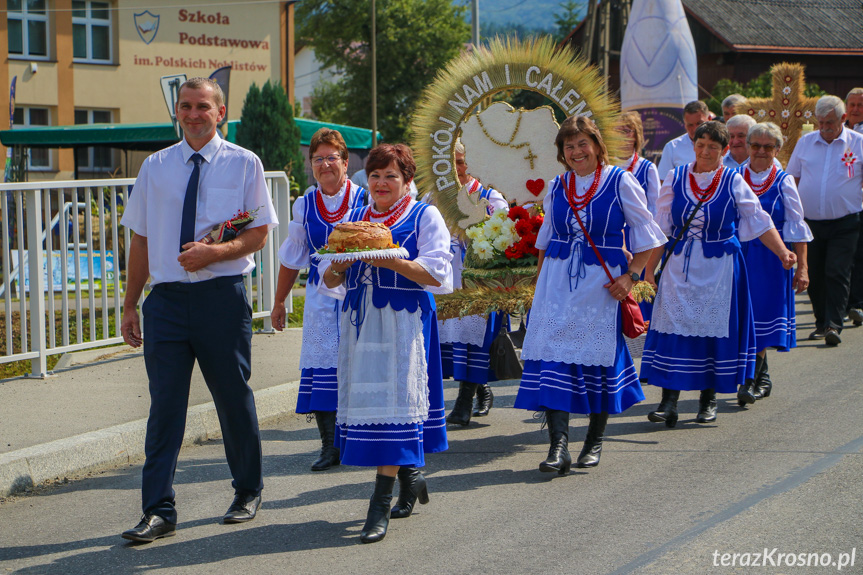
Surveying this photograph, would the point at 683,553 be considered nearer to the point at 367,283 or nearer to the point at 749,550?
the point at 749,550

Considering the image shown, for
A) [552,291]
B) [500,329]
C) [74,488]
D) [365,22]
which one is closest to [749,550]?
[552,291]

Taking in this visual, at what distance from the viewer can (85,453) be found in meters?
5.81

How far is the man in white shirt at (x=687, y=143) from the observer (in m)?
9.43

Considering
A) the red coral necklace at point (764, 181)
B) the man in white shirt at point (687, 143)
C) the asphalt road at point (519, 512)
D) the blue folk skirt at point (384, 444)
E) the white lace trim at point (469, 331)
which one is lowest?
the asphalt road at point (519, 512)

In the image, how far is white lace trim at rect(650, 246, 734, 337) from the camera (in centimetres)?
687

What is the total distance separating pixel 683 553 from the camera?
4207 mm

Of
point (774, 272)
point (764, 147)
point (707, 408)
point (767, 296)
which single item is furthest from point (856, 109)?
point (707, 408)

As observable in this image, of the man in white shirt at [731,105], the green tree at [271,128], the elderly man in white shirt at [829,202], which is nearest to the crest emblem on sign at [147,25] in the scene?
the green tree at [271,128]

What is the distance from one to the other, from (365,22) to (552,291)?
137ft

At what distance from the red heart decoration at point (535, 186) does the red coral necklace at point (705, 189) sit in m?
1.01

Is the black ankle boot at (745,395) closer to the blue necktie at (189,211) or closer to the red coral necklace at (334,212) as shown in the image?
the red coral necklace at (334,212)

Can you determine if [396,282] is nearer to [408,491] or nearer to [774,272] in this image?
[408,491]

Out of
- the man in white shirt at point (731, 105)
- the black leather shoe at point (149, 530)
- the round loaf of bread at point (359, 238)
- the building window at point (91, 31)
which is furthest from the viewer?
the building window at point (91, 31)

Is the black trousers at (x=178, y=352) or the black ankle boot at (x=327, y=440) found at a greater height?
the black trousers at (x=178, y=352)
